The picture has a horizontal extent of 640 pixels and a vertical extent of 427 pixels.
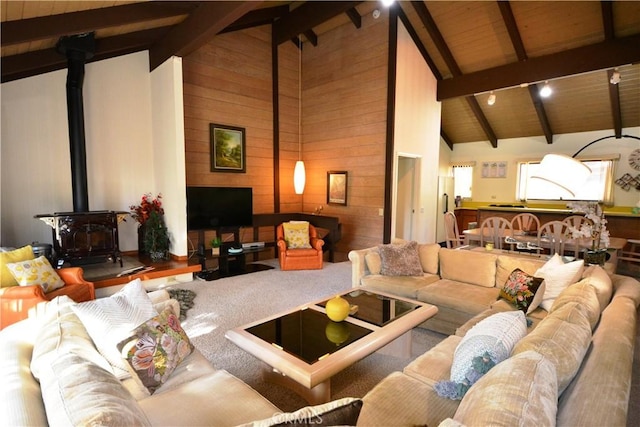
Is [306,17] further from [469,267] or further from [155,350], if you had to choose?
[155,350]

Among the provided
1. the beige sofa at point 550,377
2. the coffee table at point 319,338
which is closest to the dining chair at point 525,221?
the beige sofa at point 550,377

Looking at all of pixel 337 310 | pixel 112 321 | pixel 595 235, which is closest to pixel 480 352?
pixel 337 310

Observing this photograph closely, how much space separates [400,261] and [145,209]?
Result: 3817 mm

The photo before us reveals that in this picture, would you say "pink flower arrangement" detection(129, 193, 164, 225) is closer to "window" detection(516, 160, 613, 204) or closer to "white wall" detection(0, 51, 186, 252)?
"white wall" detection(0, 51, 186, 252)

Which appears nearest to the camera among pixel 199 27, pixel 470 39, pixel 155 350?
pixel 155 350

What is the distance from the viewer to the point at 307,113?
6.94 meters

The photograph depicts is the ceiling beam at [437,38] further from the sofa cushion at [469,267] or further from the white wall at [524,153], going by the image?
the sofa cushion at [469,267]

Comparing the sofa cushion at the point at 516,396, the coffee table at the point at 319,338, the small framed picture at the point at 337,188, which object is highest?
the small framed picture at the point at 337,188

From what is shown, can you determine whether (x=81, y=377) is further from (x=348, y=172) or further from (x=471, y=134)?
(x=471, y=134)

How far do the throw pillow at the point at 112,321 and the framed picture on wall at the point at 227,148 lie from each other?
4.25 meters

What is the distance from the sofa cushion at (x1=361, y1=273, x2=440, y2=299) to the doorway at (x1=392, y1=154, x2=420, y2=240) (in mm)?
2923

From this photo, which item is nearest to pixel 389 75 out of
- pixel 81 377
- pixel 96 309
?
pixel 96 309

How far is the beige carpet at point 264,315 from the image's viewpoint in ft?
7.64

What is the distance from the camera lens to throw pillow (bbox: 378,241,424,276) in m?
3.62
